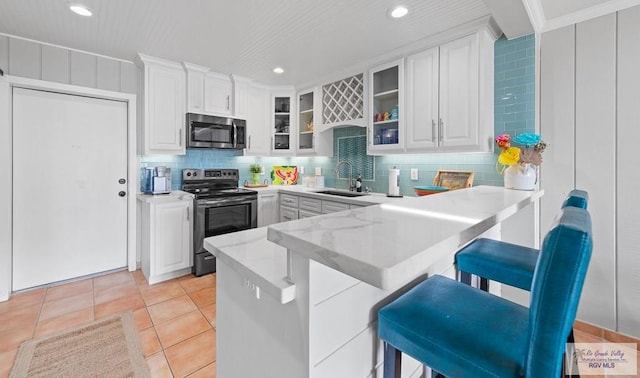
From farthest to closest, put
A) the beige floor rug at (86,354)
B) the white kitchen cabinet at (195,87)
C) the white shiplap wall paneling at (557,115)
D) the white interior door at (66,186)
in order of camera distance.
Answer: the white kitchen cabinet at (195,87), the white interior door at (66,186), the white shiplap wall paneling at (557,115), the beige floor rug at (86,354)

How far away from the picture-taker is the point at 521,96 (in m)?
2.30

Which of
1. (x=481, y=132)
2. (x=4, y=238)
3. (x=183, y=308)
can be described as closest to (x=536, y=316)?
(x=481, y=132)

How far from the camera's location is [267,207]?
382 centimetres

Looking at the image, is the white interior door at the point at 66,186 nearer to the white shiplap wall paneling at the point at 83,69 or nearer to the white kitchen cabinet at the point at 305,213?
the white shiplap wall paneling at the point at 83,69

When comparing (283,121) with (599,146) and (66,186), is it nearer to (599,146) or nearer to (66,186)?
(66,186)

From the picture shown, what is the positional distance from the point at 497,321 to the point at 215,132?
352 centimetres

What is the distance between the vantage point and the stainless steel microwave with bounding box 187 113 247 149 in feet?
11.1

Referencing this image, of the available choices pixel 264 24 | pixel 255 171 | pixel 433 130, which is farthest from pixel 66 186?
pixel 433 130

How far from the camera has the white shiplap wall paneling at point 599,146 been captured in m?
2.01

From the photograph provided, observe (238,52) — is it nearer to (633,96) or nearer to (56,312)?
(56,312)

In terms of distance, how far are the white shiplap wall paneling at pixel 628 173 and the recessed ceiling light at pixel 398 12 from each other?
1.49m

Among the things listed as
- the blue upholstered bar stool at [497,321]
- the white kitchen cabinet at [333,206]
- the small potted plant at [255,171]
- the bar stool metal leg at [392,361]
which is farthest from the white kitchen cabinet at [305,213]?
the bar stool metal leg at [392,361]

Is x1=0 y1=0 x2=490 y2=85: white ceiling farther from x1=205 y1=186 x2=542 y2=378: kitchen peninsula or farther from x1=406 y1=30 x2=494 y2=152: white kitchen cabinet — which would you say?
x1=205 y1=186 x2=542 y2=378: kitchen peninsula

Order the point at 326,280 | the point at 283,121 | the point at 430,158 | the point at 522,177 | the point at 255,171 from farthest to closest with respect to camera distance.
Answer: the point at 283,121
the point at 255,171
the point at 430,158
the point at 522,177
the point at 326,280
